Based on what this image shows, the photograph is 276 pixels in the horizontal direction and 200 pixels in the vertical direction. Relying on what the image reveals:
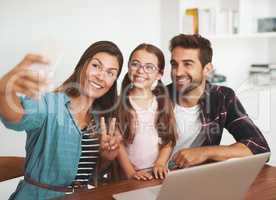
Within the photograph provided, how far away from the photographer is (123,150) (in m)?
2.02

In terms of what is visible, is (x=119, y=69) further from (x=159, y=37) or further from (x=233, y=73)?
(x=233, y=73)

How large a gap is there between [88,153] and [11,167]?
1.17ft

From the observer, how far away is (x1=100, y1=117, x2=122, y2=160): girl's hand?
1.95 meters

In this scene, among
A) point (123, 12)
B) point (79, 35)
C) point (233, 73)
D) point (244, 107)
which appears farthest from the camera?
point (233, 73)

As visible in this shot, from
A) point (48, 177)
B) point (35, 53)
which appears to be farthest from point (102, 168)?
point (35, 53)

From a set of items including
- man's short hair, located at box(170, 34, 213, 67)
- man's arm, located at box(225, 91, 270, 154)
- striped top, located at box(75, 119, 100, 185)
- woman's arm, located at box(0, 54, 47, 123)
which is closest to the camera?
woman's arm, located at box(0, 54, 47, 123)

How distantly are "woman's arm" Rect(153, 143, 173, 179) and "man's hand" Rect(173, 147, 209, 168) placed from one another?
0.06 m

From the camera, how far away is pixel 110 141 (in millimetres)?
1971

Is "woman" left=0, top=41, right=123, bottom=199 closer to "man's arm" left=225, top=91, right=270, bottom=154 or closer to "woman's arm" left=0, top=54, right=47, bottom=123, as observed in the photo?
"woman's arm" left=0, top=54, right=47, bottom=123

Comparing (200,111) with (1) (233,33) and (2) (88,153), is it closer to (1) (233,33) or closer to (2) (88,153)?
(2) (88,153)

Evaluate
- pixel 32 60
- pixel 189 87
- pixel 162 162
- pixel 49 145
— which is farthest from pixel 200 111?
pixel 32 60

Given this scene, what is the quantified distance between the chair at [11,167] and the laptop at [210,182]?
Answer: 1.48 feet

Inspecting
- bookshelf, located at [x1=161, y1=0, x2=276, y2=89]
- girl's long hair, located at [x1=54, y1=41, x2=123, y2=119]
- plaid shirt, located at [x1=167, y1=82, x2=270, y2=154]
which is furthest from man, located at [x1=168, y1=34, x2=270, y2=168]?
girl's long hair, located at [x1=54, y1=41, x2=123, y2=119]

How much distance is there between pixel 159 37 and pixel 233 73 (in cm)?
103
